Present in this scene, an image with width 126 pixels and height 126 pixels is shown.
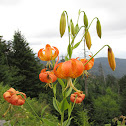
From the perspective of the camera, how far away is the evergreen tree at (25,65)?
1130cm

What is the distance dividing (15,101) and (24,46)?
11.2m

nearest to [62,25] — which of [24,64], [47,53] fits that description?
[47,53]

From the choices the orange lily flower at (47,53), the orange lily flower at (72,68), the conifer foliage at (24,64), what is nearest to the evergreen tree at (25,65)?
the conifer foliage at (24,64)

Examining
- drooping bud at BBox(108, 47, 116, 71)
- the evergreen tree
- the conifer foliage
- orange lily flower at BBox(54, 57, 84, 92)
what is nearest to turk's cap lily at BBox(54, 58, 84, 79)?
orange lily flower at BBox(54, 57, 84, 92)

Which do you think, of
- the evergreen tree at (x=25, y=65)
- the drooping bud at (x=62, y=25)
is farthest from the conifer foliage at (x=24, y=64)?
the drooping bud at (x=62, y=25)

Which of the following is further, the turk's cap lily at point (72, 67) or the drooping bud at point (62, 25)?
the drooping bud at point (62, 25)

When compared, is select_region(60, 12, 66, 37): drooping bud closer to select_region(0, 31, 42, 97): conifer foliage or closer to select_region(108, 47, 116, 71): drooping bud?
select_region(108, 47, 116, 71): drooping bud

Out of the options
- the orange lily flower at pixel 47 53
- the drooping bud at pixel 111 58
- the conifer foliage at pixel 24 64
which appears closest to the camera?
the drooping bud at pixel 111 58

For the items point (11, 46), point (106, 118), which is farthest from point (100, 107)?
point (11, 46)

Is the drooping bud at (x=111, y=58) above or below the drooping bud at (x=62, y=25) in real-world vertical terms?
below

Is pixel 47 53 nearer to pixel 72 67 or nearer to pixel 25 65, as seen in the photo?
pixel 72 67

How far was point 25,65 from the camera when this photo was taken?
11.6 m

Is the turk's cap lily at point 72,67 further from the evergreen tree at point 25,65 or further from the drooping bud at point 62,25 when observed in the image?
the evergreen tree at point 25,65

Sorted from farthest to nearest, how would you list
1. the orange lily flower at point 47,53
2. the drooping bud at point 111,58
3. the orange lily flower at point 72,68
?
the orange lily flower at point 47,53, the drooping bud at point 111,58, the orange lily flower at point 72,68
